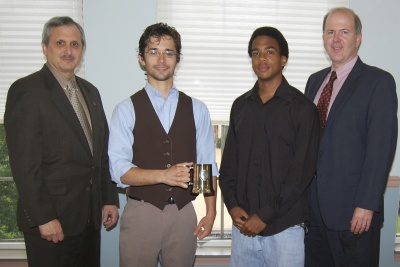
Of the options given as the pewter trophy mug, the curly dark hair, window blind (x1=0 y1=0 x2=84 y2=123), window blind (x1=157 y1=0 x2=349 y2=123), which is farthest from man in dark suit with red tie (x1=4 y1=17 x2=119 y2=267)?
window blind (x1=157 y1=0 x2=349 y2=123)

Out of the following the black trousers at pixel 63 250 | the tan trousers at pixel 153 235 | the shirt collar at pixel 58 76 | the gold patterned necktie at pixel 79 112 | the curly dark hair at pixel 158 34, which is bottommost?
the black trousers at pixel 63 250

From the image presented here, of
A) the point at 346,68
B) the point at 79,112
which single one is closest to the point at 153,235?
the point at 79,112

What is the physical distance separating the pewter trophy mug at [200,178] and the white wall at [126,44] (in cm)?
141

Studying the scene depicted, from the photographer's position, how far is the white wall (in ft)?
9.50

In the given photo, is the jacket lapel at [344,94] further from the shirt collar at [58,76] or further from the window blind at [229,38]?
the shirt collar at [58,76]

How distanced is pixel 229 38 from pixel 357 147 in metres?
1.41

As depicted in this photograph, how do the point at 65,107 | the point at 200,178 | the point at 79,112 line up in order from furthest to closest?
the point at 79,112, the point at 65,107, the point at 200,178

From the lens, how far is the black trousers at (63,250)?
2021mm

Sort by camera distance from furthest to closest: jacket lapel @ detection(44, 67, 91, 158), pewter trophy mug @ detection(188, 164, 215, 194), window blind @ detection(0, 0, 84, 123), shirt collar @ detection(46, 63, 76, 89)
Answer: window blind @ detection(0, 0, 84, 123)
shirt collar @ detection(46, 63, 76, 89)
jacket lapel @ detection(44, 67, 91, 158)
pewter trophy mug @ detection(188, 164, 215, 194)

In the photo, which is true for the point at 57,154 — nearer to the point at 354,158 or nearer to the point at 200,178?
the point at 200,178

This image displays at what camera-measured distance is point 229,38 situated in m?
2.99

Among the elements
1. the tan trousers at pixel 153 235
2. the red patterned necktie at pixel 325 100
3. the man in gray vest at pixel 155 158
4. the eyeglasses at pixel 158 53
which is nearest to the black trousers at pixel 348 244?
the red patterned necktie at pixel 325 100

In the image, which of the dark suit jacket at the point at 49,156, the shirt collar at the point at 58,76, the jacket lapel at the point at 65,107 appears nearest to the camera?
the dark suit jacket at the point at 49,156

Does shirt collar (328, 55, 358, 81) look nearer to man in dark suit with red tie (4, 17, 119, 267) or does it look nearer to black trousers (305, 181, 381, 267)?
black trousers (305, 181, 381, 267)
